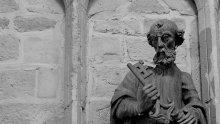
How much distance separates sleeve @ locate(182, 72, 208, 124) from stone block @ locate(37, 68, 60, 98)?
913 mm

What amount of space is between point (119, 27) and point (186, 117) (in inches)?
43.4

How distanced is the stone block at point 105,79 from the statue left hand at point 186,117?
2.58ft

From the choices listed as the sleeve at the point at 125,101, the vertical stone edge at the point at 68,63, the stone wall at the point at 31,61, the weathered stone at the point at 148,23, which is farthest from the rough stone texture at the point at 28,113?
the weathered stone at the point at 148,23

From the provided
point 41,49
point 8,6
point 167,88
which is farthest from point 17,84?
point 167,88

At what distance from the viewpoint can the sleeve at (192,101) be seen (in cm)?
415

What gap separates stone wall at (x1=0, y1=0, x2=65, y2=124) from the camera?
468cm

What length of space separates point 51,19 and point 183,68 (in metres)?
0.97

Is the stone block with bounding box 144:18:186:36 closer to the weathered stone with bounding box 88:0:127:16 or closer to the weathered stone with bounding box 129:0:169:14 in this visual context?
the weathered stone with bounding box 129:0:169:14

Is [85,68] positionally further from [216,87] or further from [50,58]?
[216,87]

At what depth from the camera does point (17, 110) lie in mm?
4668

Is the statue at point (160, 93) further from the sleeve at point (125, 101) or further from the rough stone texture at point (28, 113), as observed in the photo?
the rough stone texture at point (28, 113)

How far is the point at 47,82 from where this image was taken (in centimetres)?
476

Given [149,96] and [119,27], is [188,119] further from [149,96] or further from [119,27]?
[119,27]

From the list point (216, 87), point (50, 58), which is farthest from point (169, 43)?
point (50, 58)
